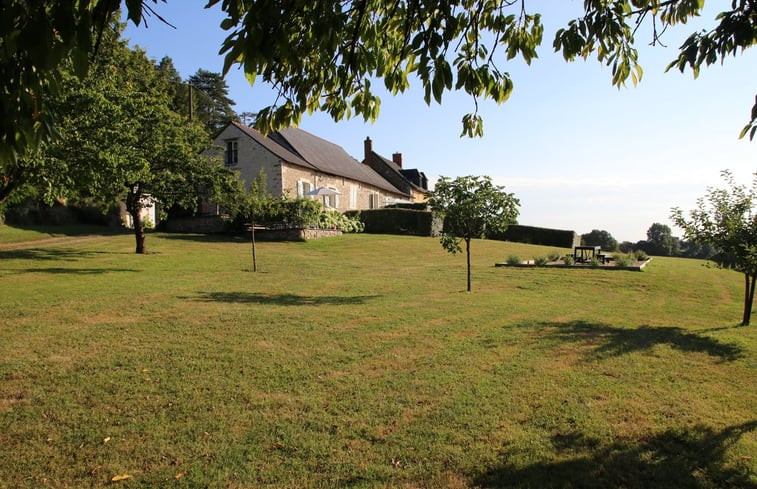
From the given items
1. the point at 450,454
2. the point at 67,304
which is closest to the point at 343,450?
the point at 450,454

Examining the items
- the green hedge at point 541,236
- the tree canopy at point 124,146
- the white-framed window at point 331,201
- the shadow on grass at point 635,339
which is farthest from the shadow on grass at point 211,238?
the shadow on grass at point 635,339

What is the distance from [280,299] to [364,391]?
19.1ft

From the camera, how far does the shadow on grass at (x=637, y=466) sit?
326cm

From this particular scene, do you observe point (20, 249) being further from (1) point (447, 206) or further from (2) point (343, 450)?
(2) point (343, 450)

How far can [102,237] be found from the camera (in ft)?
75.9

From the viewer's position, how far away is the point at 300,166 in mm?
31500

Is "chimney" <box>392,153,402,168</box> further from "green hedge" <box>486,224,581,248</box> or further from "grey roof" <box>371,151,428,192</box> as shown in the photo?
"green hedge" <box>486,224,581,248</box>

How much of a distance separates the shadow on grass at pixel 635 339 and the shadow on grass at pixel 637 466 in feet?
8.56

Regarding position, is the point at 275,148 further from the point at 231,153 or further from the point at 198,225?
the point at 198,225

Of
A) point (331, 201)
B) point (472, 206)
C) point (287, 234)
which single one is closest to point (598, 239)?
point (331, 201)

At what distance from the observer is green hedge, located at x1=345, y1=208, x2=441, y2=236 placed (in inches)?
1218

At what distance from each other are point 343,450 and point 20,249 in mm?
18978

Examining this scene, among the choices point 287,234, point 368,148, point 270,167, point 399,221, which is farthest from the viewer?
point 368,148

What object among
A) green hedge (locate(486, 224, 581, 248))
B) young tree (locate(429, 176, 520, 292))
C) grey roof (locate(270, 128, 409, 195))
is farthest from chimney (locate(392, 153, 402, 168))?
young tree (locate(429, 176, 520, 292))
